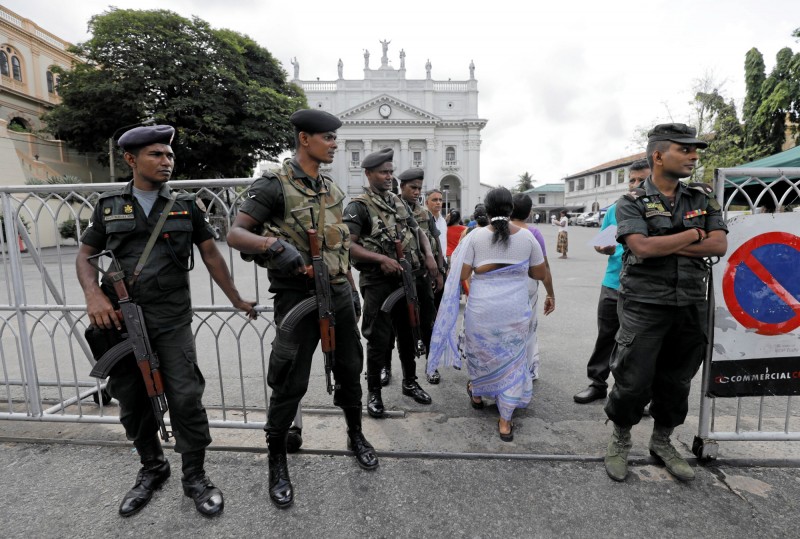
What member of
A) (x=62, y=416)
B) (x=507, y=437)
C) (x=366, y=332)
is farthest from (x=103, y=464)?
(x=507, y=437)

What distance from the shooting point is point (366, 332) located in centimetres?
324

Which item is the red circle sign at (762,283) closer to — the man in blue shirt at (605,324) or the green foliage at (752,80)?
the man in blue shirt at (605,324)

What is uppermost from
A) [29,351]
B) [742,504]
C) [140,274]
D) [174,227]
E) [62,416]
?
[174,227]

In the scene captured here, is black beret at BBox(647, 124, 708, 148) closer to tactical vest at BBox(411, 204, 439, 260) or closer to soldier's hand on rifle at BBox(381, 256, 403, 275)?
soldier's hand on rifle at BBox(381, 256, 403, 275)

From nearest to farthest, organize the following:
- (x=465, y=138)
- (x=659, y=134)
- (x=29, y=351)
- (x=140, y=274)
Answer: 1. (x=140, y=274)
2. (x=659, y=134)
3. (x=29, y=351)
4. (x=465, y=138)

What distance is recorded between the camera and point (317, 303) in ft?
7.42

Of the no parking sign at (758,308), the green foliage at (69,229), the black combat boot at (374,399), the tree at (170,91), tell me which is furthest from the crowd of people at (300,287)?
the tree at (170,91)

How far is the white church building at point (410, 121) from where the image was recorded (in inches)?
2103

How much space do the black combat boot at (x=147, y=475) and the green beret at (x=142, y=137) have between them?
1598 millimetres

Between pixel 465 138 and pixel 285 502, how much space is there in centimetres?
5743

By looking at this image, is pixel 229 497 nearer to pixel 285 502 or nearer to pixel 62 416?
pixel 285 502

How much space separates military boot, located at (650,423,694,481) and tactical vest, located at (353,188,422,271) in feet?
6.38

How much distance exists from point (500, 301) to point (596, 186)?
6026 centimetres

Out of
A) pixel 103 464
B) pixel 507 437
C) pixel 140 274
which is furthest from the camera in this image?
pixel 507 437
